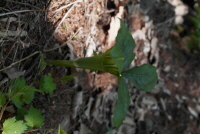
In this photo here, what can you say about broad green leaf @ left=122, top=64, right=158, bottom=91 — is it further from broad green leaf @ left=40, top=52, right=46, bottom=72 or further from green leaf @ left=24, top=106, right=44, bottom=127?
green leaf @ left=24, top=106, right=44, bottom=127

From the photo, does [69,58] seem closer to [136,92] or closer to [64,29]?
[64,29]

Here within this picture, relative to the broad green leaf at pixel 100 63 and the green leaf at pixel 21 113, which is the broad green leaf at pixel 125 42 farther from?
the green leaf at pixel 21 113

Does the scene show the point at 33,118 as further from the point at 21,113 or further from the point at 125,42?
the point at 125,42

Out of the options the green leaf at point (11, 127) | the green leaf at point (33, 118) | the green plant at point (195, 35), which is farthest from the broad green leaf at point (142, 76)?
the green plant at point (195, 35)

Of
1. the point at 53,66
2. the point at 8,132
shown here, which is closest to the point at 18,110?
the point at 8,132

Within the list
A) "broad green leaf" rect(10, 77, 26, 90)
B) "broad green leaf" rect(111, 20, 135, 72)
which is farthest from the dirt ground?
"broad green leaf" rect(111, 20, 135, 72)

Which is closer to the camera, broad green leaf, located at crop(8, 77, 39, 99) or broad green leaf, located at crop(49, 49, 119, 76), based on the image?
broad green leaf, located at crop(8, 77, 39, 99)

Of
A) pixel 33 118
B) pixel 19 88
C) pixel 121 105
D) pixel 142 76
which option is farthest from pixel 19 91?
pixel 142 76
